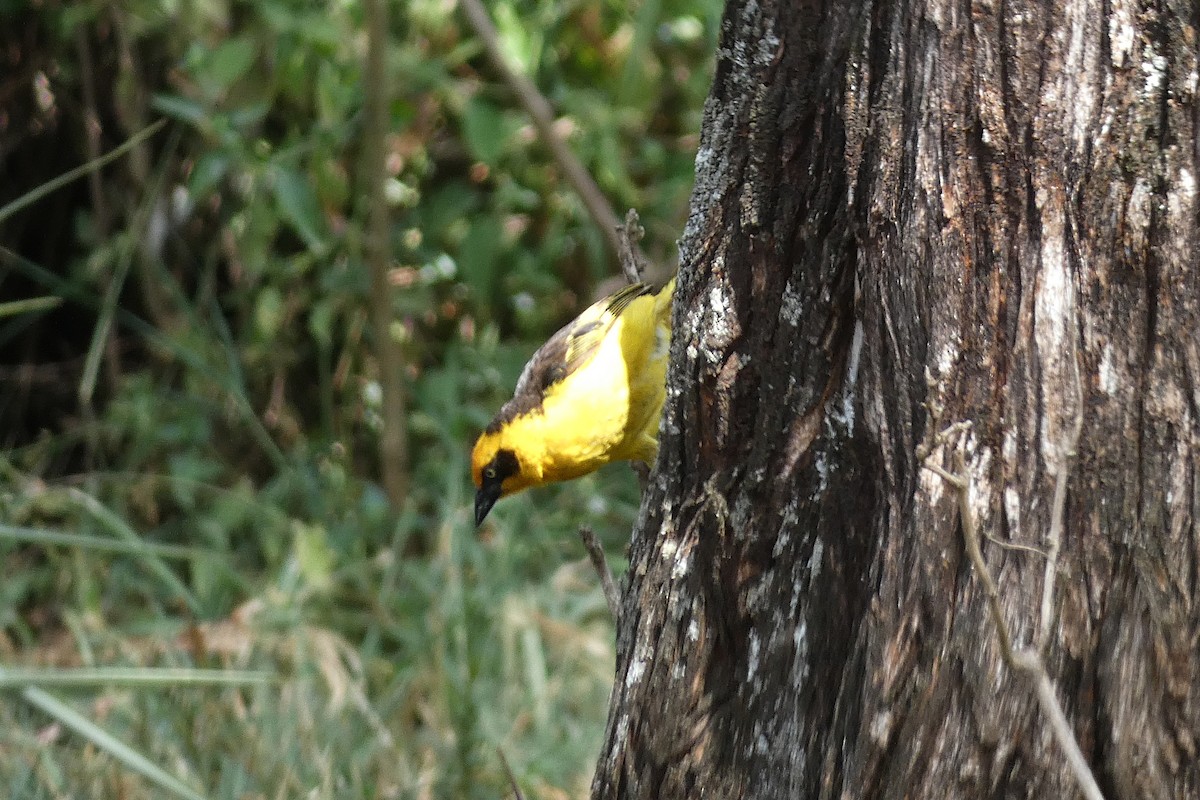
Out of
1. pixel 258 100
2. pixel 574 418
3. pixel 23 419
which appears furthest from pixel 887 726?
pixel 23 419

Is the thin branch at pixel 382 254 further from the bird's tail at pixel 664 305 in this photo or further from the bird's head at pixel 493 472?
the bird's tail at pixel 664 305

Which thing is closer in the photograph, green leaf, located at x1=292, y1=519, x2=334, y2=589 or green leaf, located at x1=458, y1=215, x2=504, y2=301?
green leaf, located at x1=292, y1=519, x2=334, y2=589

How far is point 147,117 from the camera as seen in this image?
20.8 feet

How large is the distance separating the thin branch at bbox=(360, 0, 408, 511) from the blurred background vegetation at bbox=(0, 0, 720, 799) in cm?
15

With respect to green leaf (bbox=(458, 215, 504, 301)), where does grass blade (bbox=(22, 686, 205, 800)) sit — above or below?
below

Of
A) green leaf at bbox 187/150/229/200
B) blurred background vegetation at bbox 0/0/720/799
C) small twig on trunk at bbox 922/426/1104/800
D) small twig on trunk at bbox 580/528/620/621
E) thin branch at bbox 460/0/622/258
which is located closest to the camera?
small twig on trunk at bbox 922/426/1104/800

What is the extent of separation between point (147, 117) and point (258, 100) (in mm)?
1192

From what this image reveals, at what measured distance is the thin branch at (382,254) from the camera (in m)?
4.89

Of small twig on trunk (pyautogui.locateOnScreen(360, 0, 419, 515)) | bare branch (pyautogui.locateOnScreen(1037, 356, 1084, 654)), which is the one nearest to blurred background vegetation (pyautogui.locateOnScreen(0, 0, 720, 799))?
small twig on trunk (pyautogui.locateOnScreen(360, 0, 419, 515))

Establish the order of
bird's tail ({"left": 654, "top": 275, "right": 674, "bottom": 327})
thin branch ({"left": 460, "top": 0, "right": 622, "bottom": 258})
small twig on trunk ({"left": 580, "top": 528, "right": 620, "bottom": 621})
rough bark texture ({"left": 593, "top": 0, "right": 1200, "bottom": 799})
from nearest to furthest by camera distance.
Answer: rough bark texture ({"left": 593, "top": 0, "right": 1200, "bottom": 799}) → small twig on trunk ({"left": 580, "top": 528, "right": 620, "bottom": 621}) → bird's tail ({"left": 654, "top": 275, "right": 674, "bottom": 327}) → thin branch ({"left": 460, "top": 0, "right": 622, "bottom": 258})

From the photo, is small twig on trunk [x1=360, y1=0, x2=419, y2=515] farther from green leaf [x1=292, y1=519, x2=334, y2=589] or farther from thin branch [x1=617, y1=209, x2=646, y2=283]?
thin branch [x1=617, y1=209, x2=646, y2=283]

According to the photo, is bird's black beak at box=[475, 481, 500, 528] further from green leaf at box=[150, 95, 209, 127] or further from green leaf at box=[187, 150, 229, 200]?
green leaf at box=[150, 95, 209, 127]

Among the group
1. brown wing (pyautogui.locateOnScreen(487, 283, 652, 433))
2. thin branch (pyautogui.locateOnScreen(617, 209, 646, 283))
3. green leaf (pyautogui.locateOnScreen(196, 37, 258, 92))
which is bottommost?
brown wing (pyautogui.locateOnScreen(487, 283, 652, 433))

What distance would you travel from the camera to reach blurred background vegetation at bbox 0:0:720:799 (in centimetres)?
442
